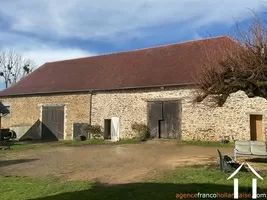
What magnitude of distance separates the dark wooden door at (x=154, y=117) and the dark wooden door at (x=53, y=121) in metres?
7.51

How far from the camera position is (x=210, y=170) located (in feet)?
29.7

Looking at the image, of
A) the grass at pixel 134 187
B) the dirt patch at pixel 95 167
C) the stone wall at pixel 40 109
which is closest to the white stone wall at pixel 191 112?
the stone wall at pixel 40 109

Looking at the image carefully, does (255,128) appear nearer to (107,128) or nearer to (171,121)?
(171,121)

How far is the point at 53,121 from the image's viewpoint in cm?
2461

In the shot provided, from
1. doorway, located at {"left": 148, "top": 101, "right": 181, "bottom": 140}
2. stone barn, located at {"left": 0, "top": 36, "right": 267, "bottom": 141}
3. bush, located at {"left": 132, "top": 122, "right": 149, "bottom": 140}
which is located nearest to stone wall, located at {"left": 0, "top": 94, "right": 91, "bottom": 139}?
stone barn, located at {"left": 0, "top": 36, "right": 267, "bottom": 141}

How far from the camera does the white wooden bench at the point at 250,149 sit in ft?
31.9

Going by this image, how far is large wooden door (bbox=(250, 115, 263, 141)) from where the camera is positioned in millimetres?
17641

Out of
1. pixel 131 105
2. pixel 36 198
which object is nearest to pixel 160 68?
pixel 131 105

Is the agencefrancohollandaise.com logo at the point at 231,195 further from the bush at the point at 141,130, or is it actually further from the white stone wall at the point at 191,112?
the bush at the point at 141,130

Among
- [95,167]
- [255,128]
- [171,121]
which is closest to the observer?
[95,167]

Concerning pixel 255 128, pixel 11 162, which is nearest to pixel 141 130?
pixel 255 128

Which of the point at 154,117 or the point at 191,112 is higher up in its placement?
the point at 191,112

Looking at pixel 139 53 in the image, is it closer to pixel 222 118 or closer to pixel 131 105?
pixel 131 105

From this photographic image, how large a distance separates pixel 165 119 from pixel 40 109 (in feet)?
35.7
